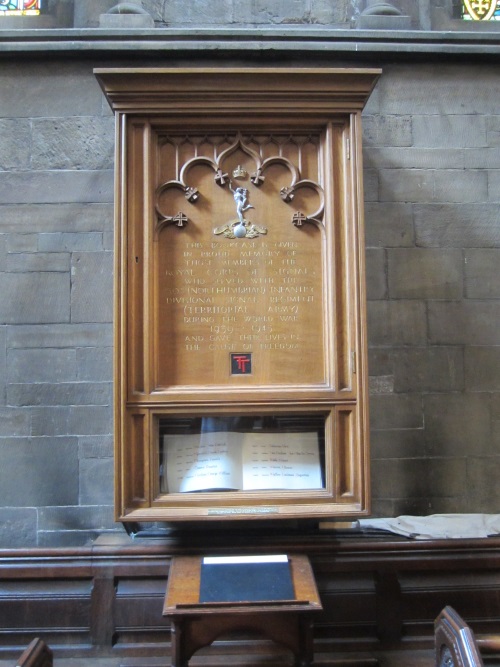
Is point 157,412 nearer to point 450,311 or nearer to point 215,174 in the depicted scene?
point 215,174

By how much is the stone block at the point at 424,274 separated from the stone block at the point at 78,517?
6.36 feet

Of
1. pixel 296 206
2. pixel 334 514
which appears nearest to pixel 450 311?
pixel 296 206

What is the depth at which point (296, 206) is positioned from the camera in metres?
2.69

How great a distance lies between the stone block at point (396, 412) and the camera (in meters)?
3.15

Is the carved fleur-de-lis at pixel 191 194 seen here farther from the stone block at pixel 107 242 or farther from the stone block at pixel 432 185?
the stone block at pixel 432 185

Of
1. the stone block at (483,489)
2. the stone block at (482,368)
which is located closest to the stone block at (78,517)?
the stone block at (483,489)

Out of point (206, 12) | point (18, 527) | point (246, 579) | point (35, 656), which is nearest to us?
point (35, 656)

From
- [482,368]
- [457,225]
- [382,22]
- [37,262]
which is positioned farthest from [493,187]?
[37,262]

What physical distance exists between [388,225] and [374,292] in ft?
1.22

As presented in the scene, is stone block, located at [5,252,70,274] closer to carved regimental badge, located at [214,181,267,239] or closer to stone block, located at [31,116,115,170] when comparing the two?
stone block, located at [31,116,115,170]

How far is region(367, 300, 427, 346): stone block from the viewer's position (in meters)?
3.17

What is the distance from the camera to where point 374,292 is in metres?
3.18

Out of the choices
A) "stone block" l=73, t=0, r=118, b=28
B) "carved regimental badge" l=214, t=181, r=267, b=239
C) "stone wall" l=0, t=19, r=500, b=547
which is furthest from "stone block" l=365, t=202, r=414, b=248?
"stone block" l=73, t=0, r=118, b=28

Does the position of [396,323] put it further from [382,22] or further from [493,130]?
[382,22]
